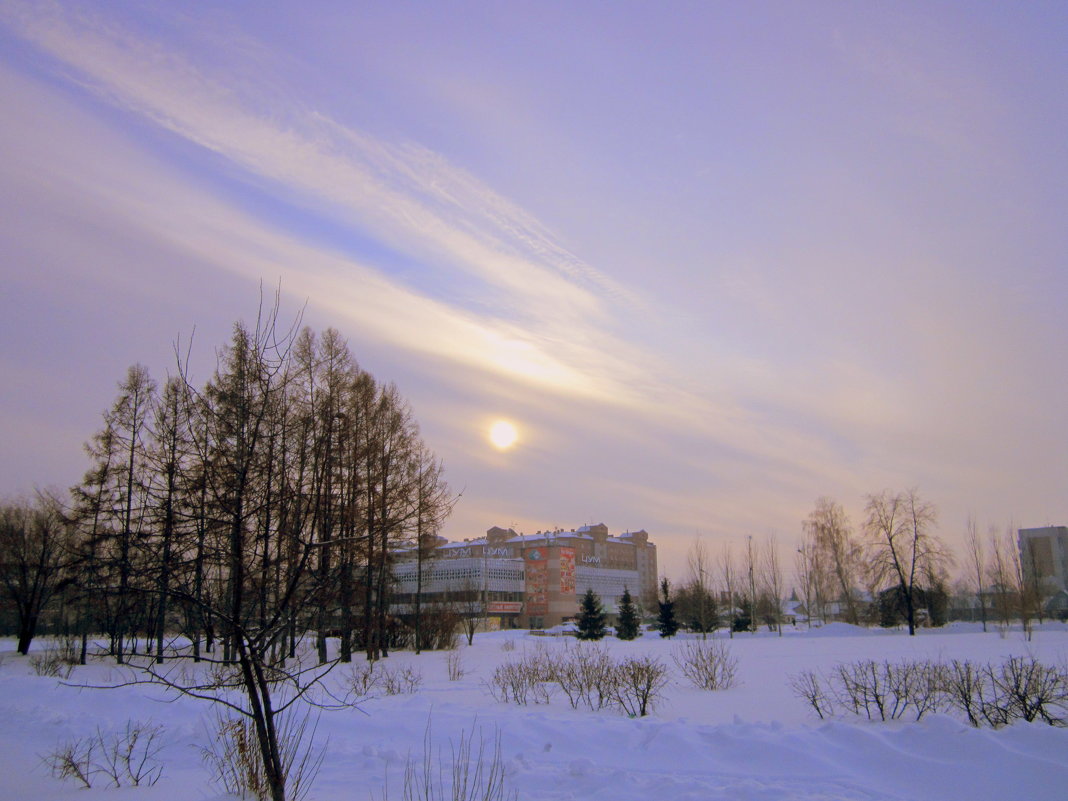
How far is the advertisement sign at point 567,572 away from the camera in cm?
8294

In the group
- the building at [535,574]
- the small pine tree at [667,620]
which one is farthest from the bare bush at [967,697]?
the building at [535,574]

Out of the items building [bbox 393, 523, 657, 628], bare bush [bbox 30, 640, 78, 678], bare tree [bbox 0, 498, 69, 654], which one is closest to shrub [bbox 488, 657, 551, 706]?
bare bush [bbox 30, 640, 78, 678]

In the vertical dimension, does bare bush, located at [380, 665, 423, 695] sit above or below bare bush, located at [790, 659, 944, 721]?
below

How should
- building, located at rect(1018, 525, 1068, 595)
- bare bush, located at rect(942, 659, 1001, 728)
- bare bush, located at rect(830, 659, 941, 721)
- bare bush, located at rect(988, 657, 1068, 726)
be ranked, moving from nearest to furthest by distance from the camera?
bare bush, located at rect(988, 657, 1068, 726), bare bush, located at rect(942, 659, 1001, 728), bare bush, located at rect(830, 659, 941, 721), building, located at rect(1018, 525, 1068, 595)

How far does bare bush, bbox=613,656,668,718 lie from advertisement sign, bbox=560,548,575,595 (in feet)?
239

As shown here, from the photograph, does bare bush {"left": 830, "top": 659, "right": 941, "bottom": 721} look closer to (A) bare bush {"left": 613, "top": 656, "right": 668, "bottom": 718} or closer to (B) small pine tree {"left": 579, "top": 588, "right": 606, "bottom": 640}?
(A) bare bush {"left": 613, "top": 656, "right": 668, "bottom": 718}

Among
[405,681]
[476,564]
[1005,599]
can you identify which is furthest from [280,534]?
[476,564]

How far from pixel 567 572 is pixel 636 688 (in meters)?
74.4

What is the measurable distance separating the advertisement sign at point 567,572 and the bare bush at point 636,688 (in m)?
72.9

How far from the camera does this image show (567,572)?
83938mm

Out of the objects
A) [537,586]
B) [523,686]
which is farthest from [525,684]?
[537,586]

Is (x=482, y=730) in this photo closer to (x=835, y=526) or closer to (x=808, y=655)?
(x=808, y=655)

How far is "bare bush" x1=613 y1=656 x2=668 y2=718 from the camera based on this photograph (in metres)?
11.2

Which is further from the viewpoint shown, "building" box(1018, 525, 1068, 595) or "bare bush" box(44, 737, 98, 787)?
"building" box(1018, 525, 1068, 595)
